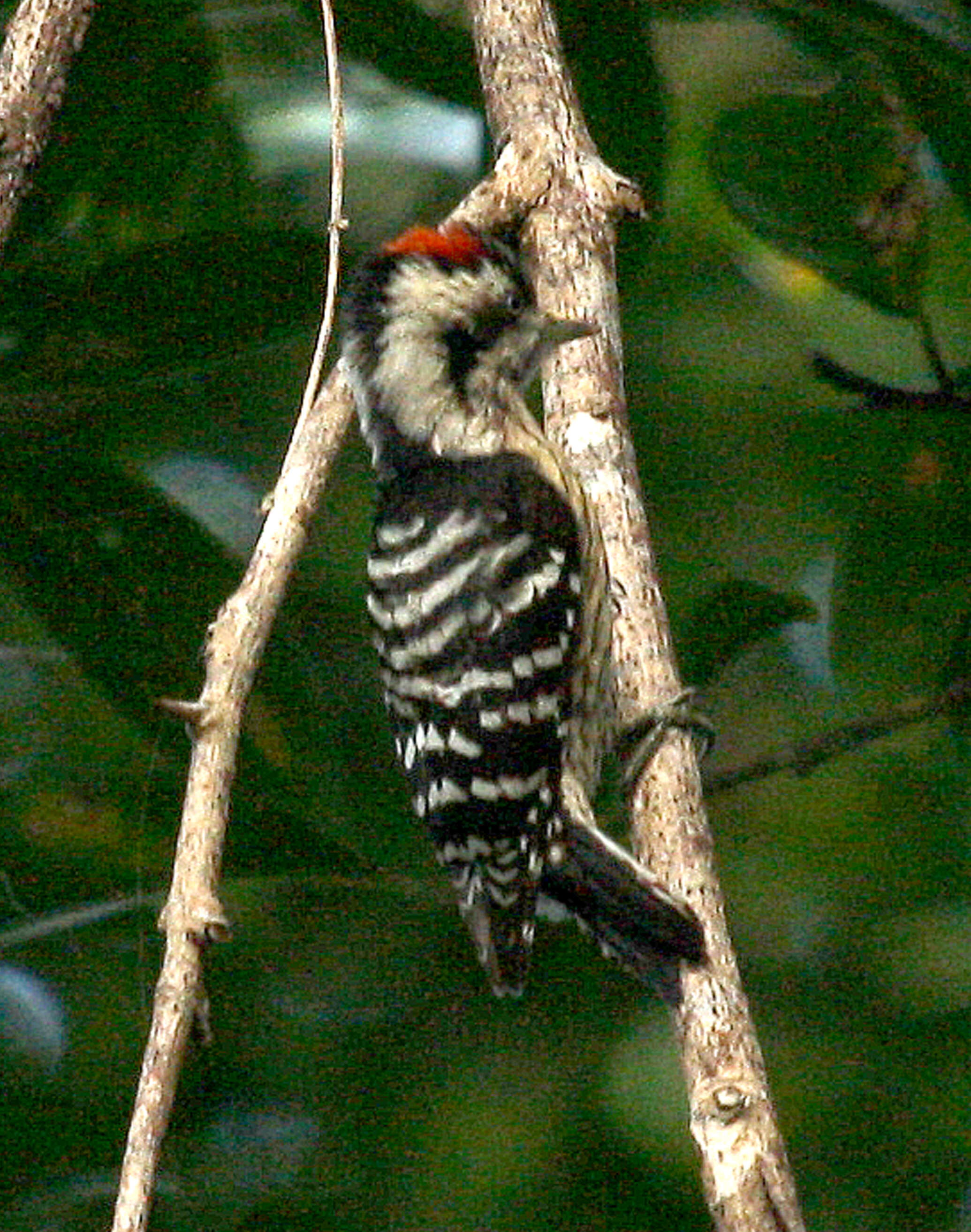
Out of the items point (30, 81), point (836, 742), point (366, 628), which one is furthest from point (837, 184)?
point (30, 81)

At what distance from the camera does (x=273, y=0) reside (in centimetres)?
388

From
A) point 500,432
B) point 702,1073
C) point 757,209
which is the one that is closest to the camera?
point 702,1073

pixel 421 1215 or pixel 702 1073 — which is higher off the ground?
pixel 702 1073

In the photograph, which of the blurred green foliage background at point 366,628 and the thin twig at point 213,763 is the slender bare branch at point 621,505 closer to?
the thin twig at point 213,763

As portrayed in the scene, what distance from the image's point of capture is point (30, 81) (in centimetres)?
278

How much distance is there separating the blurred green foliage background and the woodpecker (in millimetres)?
581

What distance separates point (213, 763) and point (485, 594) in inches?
26.7

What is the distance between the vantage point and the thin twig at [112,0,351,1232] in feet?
6.71

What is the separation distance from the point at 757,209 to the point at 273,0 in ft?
3.06

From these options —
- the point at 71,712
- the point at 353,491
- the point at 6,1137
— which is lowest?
the point at 6,1137

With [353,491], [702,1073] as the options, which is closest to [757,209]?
[353,491]

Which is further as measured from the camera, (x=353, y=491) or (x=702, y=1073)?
(x=353, y=491)

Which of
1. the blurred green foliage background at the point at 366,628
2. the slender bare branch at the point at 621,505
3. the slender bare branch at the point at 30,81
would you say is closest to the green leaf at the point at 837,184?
the blurred green foliage background at the point at 366,628

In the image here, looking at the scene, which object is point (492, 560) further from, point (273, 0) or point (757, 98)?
point (273, 0)
